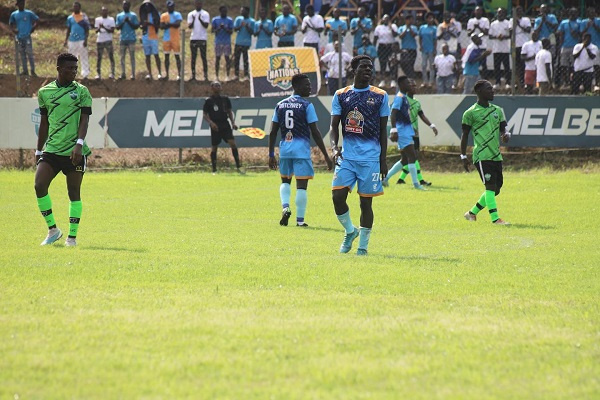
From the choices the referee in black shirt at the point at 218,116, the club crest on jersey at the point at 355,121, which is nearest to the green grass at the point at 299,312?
the club crest on jersey at the point at 355,121

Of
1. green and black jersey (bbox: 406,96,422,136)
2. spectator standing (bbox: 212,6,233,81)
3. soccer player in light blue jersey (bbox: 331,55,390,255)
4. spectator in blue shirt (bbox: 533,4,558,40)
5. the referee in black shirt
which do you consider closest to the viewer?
soccer player in light blue jersey (bbox: 331,55,390,255)

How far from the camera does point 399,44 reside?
25547 mm

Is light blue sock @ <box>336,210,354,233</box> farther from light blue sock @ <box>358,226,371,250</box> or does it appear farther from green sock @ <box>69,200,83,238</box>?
green sock @ <box>69,200,83,238</box>

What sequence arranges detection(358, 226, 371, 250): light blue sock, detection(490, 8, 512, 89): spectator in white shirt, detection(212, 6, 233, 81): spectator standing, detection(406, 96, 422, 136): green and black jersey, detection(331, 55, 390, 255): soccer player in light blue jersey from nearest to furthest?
1. detection(331, 55, 390, 255): soccer player in light blue jersey
2. detection(358, 226, 371, 250): light blue sock
3. detection(406, 96, 422, 136): green and black jersey
4. detection(490, 8, 512, 89): spectator in white shirt
5. detection(212, 6, 233, 81): spectator standing

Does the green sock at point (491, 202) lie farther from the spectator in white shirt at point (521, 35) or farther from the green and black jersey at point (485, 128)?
the spectator in white shirt at point (521, 35)

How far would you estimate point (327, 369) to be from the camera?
18.1 ft

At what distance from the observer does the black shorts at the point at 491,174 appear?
45.7 feet

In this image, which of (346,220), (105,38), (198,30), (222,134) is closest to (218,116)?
(222,134)

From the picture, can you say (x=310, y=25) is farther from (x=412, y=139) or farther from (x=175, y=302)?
(x=175, y=302)

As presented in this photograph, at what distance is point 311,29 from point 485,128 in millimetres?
12495

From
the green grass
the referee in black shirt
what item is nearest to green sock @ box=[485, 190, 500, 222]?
the green grass

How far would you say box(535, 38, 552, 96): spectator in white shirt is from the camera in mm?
23703

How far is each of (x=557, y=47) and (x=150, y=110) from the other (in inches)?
427

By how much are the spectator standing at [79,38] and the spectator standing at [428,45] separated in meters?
9.33
